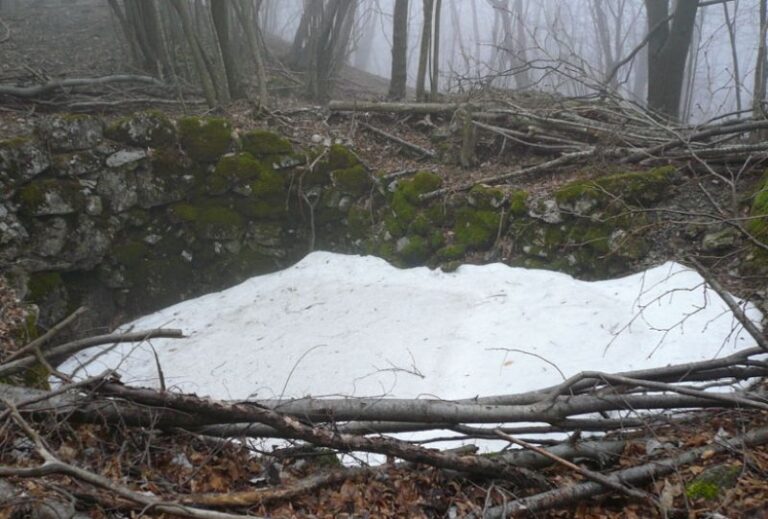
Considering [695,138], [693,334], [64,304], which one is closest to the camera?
[693,334]

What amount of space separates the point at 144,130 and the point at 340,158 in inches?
114

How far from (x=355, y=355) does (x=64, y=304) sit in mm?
4119

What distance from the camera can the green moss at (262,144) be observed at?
26.9 feet

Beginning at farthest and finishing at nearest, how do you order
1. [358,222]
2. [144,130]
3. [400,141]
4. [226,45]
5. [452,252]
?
1. [226,45]
2. [400,141]
3. [358,222]
4. [144,130]
5. [452,252]

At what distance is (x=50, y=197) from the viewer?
680cm

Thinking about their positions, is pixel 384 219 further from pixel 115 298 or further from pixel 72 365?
pixel 72 365

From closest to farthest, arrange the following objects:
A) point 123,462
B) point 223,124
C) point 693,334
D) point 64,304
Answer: point 123,462
point 693,334
point 64,304
point 223,124

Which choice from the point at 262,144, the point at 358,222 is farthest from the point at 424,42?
the point at 358,222

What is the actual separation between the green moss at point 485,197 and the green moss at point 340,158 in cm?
209

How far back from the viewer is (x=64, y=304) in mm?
6887

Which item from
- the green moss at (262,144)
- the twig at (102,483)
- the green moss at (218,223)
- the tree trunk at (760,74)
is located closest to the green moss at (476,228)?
the green moss at (262,144)

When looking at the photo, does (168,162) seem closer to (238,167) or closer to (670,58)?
(238,167)

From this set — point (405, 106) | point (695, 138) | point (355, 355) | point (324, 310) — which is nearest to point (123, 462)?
point (355, 355)

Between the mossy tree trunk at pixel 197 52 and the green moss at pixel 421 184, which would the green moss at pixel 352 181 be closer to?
the green moss at pixel 421 184
